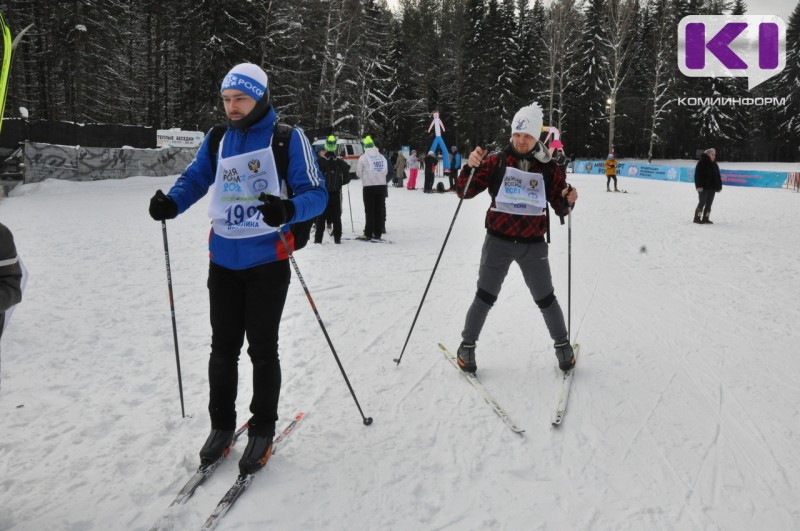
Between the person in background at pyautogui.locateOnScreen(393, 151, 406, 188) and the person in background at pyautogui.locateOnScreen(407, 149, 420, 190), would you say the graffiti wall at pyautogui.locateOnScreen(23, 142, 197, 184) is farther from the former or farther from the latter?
the person in background at pyautogui.locateOnScreen(407, 149, 420, 190)

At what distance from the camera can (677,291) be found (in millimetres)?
6758

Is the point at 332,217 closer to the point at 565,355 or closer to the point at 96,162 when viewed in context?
the point at 565,355

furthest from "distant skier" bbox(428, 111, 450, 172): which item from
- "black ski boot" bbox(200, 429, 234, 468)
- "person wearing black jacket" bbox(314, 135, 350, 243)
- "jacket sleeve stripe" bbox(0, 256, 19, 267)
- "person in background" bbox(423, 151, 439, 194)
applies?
"jacket sleeve stripe" bbox(0, 256, 19, 267)

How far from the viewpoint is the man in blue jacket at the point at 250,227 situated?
2.57 m

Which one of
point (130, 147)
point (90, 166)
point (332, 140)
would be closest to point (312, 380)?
point (332, 140)

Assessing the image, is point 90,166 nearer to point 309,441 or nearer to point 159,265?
point 159,265

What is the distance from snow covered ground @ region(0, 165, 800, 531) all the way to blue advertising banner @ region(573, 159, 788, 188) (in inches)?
821

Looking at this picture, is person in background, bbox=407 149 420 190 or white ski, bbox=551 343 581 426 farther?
person in background, bbox=407 149 420 190

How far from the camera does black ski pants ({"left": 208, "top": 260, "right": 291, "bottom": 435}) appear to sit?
262 centimetres

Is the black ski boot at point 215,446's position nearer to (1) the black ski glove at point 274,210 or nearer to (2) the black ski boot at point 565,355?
A: (1) the black ski glove at point 274,210

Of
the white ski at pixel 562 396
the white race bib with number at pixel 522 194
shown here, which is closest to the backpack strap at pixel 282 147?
the white race bib with number at pixel 522 194

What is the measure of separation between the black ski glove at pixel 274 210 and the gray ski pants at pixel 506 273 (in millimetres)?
1895

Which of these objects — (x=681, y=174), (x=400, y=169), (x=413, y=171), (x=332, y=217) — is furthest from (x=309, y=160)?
(x=681, y=174)

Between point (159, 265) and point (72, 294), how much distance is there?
1.66 meters
